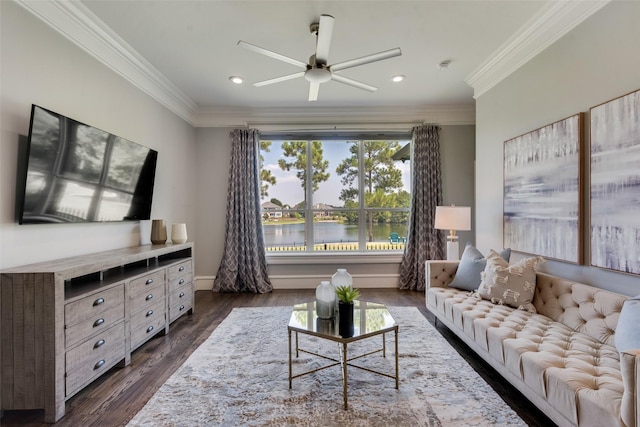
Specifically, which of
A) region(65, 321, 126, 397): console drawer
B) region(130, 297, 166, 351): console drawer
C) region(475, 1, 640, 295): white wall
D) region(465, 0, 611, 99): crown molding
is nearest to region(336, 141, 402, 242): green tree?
region(475, 1, 640, 295): white wall

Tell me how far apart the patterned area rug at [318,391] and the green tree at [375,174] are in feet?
8.83

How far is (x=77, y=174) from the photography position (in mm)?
2438

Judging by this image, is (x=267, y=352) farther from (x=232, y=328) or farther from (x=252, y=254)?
(x=252, y=254)

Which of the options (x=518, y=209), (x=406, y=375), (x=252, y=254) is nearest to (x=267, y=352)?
(x=406, y=375)

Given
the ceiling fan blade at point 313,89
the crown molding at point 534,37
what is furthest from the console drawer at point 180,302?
the crown molding at point 534,37

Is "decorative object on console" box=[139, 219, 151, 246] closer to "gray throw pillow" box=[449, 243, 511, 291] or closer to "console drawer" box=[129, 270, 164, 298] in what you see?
"console drawer" box=[129, 270, 164, 298]

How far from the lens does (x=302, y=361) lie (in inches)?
98.2

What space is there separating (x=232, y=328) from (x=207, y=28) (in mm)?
2968

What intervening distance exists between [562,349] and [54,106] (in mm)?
3891

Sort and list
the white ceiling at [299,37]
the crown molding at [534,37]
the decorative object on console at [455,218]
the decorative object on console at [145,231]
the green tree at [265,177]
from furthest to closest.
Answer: the green tree at [265,177]
the decorative object on console at [455,218]
the decorative object on console at [145,231]
the white ceiling at [299,37]
the crown molding at [534,37]

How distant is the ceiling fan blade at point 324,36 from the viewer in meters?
2.08

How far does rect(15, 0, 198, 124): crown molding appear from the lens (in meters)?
2.27

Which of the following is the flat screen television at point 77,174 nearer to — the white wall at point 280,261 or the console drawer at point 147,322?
the console drawer at point 147,322

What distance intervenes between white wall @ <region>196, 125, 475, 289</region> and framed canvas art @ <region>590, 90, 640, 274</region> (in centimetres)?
273
